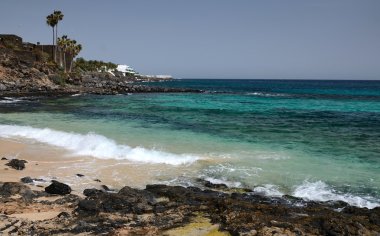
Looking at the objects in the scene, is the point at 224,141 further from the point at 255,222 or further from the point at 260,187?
the point at 255,222

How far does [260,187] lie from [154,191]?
366 centimetres

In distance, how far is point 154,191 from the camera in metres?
10.4

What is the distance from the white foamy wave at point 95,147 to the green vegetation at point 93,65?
85.6 metres

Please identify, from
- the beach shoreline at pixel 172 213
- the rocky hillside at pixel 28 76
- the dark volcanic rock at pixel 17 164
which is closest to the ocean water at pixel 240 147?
the beach shoreline at pixel 172 213

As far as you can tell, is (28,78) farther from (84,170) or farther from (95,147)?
(84,170)

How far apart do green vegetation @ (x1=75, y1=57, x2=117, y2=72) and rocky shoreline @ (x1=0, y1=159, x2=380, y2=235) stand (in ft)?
322

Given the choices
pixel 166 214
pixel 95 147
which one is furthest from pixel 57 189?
pixel 95 147

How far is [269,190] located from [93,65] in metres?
113

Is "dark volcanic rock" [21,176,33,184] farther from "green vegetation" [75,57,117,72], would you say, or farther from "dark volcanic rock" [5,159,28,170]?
"green vegetation" [75,57,117,72]

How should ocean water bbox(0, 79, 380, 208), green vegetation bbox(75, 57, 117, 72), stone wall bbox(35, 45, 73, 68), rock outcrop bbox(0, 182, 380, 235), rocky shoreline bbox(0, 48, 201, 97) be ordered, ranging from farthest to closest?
green vegetation bbox(75, 57, 117, 72), stone wall bbox(35, 45, 73, 68), rocky shoreline bbox(0, 48, 201, 97), ocean water bbox(0, 79, 380, 208), rock outcrop bbox(0, 182, 380, 235)

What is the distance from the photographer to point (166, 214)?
8.66 m

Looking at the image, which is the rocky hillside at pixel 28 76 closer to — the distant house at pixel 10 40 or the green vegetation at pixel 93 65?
the distant house at pixel 10 40

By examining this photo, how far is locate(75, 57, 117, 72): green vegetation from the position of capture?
4220 inches

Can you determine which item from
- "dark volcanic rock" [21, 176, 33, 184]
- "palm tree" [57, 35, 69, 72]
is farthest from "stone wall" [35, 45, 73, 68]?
"dark volcanic rock" [21, 176, 33, 184]
